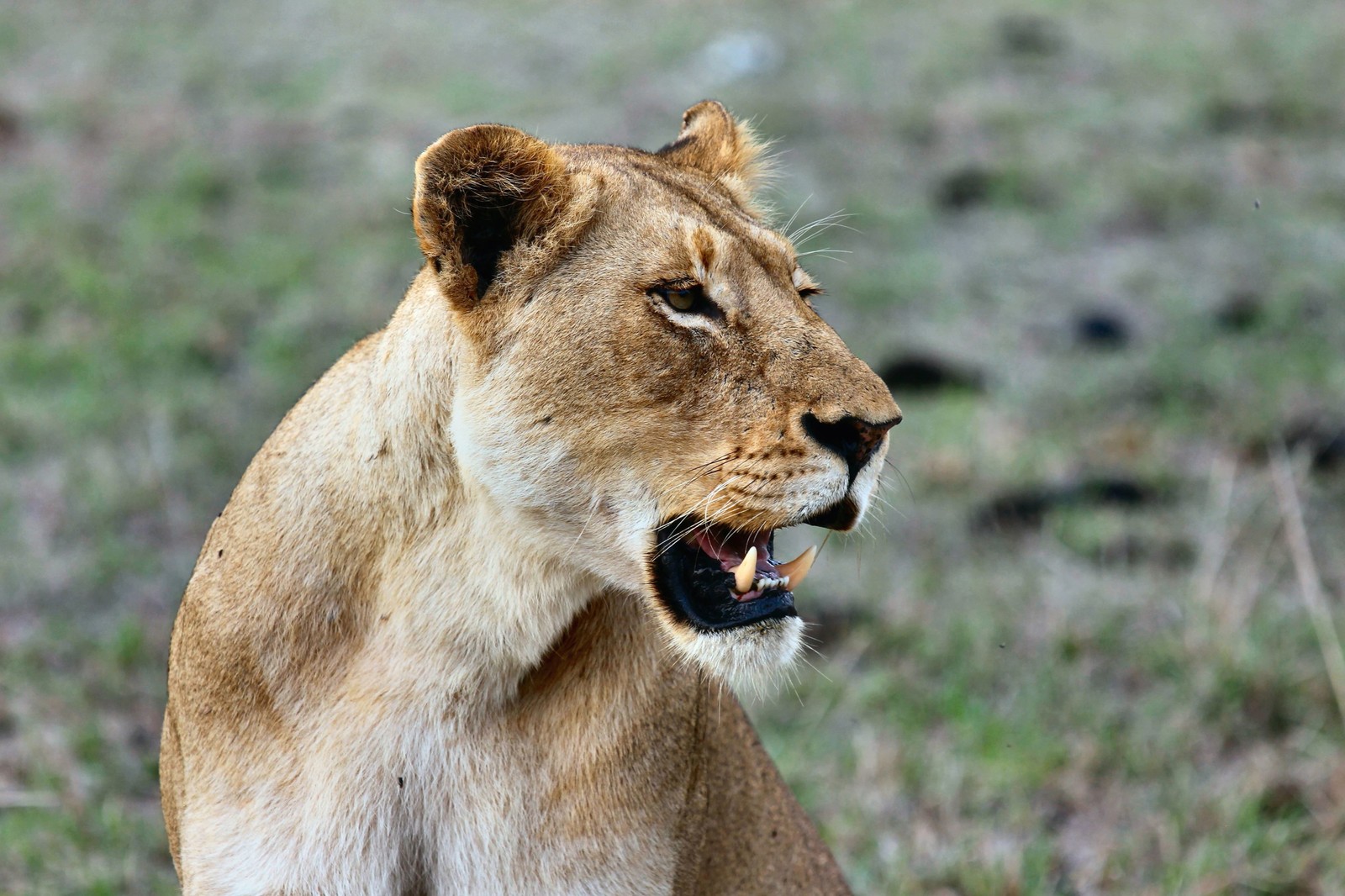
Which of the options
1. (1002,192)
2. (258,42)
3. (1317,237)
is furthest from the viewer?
(258,42)

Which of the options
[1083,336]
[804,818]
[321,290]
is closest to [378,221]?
[321,290]

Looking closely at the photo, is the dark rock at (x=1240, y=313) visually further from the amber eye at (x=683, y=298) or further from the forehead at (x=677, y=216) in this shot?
the amber eye at (x=683, y=298)

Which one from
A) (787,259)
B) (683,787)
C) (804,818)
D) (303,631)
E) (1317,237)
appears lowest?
(1317,237)

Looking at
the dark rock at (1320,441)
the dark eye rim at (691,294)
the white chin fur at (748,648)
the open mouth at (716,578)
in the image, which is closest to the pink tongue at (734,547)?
the open mouth at (716,578)

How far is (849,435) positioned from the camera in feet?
8.09

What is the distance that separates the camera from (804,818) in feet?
10.9

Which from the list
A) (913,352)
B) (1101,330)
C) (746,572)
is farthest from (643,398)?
(1101,330)

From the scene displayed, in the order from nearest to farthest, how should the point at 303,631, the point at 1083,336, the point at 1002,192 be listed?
the point at 303,631 → the point at 1083,336 → the point at 1002,192

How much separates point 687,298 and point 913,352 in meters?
5.25

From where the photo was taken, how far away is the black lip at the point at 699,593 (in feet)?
8.29

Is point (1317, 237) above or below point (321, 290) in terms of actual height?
below

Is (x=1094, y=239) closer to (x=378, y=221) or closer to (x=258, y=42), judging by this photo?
(x=378, y=221)

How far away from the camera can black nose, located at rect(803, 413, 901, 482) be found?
2.44 meters

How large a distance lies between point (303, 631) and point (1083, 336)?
6.14m
